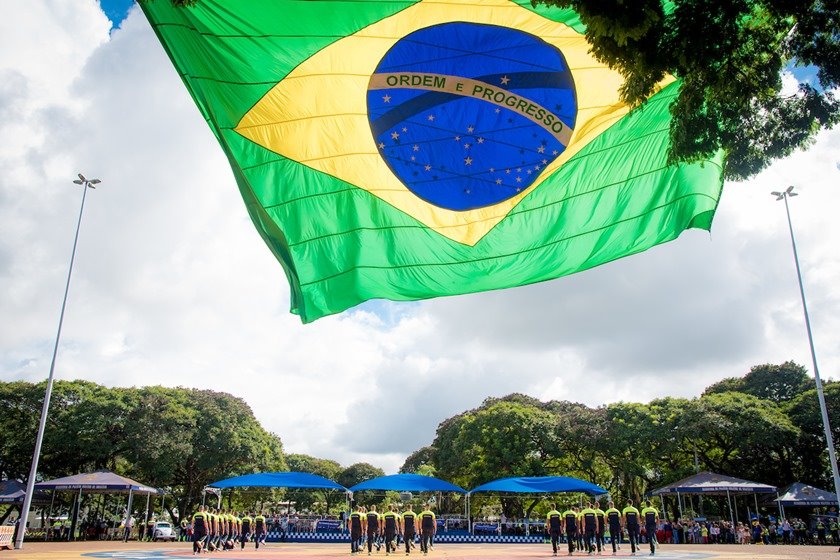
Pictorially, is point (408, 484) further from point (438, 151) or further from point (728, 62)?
point (728, 62)

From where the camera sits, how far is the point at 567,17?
8.37m

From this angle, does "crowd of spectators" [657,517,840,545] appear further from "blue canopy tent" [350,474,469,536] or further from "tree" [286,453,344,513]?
"tree" [286,453,344,513]

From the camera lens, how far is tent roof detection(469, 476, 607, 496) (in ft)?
96.3

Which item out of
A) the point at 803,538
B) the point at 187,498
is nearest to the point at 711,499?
the point at 803,538

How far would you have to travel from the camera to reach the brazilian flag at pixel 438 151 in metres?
8.38

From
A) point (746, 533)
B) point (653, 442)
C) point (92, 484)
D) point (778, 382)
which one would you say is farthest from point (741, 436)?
point (92, 484)

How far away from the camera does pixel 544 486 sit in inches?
1172

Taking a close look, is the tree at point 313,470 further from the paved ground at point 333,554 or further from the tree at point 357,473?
the paved ground at point 333,554

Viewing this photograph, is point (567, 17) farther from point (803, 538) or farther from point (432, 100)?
point (803, 538)

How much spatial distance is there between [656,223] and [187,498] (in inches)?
1535

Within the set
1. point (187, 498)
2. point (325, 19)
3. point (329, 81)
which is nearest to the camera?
point (325, 19)

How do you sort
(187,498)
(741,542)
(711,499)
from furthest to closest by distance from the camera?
(711,499) → (187,498) → (741,542)

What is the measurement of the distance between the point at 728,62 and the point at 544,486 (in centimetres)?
2625

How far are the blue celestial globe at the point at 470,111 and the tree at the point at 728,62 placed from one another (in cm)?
181
